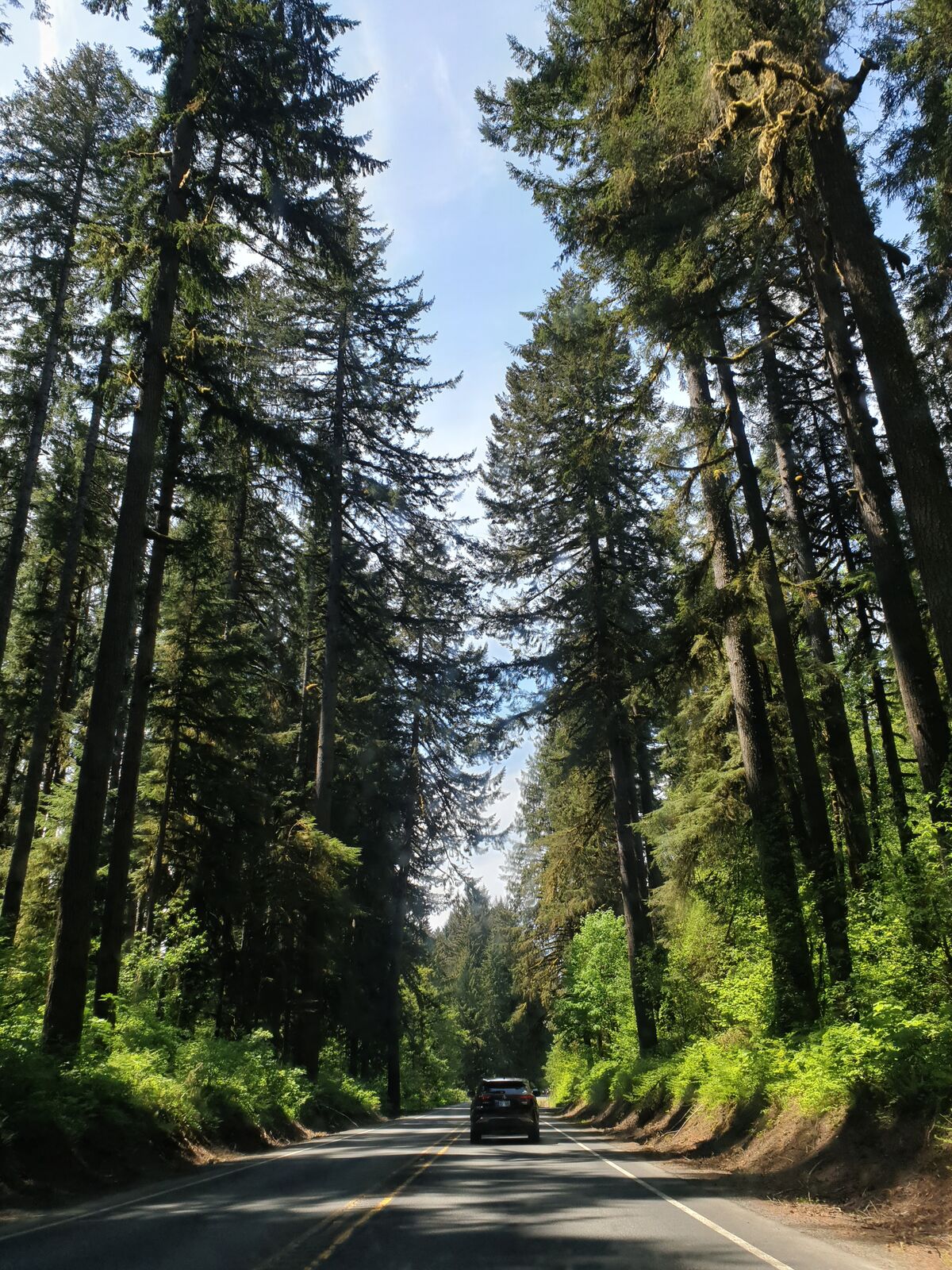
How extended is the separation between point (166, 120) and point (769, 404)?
38.0 feet

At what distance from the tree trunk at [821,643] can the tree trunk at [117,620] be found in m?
10.2

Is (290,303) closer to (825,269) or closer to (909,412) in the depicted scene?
(825,269)

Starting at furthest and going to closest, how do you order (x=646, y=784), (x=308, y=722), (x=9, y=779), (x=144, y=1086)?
1. (x=646, y=784)
2. (x=308, y=722)
3. (x=9, y=779)
4. (x=144, y=1086)

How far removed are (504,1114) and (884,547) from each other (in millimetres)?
13933

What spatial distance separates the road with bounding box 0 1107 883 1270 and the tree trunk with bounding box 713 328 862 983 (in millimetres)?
4436

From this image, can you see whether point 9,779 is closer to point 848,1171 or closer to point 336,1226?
point 336,1226

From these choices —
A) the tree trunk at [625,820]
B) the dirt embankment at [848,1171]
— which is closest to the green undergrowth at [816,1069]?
the dirt embankment at [848,1171]

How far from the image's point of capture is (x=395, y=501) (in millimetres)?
24859

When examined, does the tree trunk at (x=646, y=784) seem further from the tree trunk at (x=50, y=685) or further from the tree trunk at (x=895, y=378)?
the tree trunk at (x=895, y=378)

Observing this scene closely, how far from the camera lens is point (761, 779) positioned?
1459 centimetres

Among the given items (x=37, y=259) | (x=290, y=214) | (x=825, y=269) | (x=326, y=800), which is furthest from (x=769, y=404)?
(x=37, y=259)

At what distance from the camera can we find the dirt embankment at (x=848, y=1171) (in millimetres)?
6922

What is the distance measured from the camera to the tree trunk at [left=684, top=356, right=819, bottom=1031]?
13.4 metres

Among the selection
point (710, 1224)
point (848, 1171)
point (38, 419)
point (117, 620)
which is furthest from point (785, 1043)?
point (38, 419)
